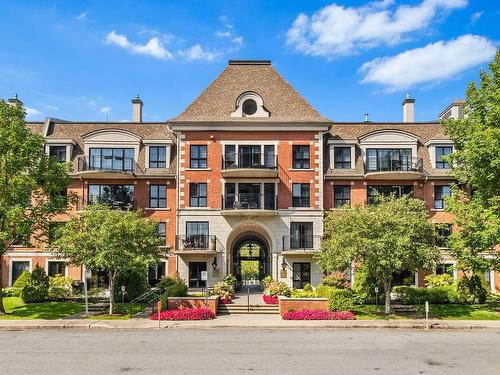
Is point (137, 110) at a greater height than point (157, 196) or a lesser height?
greater

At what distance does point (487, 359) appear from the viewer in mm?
14609

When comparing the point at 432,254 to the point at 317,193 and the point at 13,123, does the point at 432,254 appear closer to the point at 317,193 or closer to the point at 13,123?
the point at 317,193

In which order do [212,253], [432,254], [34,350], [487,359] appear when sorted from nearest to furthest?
[487,359] < [34,350] < [432,254] < [212,253]

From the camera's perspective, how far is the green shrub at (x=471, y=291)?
2730 centimetres

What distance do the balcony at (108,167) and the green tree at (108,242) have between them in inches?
344

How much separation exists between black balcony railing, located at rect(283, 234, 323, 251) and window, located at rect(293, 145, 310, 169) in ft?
16.5

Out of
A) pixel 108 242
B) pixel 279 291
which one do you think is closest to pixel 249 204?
pixel 279 291

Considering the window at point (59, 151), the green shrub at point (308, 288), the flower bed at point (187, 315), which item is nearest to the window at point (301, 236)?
the green shrub at point (308, 288)

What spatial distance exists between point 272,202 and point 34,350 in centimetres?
2045

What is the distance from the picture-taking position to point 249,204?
3322cm

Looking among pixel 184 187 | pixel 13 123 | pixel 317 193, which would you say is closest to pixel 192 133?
pixel 184 187

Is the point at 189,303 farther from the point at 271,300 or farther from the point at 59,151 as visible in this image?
the point at 59,151

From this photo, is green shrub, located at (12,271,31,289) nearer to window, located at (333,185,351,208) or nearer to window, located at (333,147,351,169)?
window, located at (333,185,351,208)

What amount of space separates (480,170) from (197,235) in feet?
60.0
